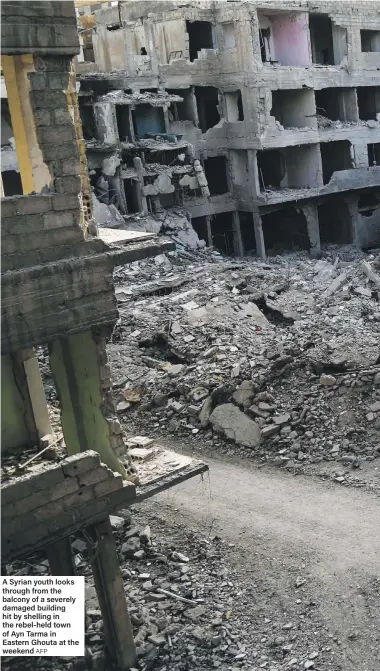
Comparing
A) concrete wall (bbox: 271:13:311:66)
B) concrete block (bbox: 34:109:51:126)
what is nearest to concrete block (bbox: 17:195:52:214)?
concrete block (bbox: 34:109:51:126)

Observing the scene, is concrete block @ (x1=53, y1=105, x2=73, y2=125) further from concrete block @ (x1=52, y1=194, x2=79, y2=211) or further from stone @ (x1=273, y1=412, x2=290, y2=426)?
stone @ (x1=273, y1=412, x2=290, y2=426)

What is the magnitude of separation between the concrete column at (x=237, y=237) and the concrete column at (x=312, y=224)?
2.57 metres

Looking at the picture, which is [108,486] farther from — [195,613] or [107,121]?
[107,121]

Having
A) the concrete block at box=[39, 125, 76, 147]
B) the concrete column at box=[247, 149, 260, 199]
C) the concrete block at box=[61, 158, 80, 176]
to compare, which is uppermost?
the concrete block at box=[39, 125, 76, 147]

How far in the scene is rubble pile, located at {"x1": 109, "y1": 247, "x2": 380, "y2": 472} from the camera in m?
13.2

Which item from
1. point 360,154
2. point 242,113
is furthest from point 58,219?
point 360,154

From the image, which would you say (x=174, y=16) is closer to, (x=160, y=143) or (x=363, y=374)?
(x=160, y=143)

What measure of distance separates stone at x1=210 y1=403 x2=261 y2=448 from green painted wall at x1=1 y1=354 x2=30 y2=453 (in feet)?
18.6

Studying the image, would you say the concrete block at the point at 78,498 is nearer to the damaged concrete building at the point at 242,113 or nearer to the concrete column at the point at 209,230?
the damaged concrete building at the point at 242,113

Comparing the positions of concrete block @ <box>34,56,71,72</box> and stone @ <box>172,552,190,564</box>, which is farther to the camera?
stone @ <box>172,552,190,564</box>

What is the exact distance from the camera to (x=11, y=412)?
8.31 m

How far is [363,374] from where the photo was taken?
44.8ft

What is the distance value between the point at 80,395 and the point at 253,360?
287 inches

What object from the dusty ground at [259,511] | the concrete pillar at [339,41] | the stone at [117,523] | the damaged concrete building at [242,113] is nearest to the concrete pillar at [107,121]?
the damaged concrete building at [242,113]
